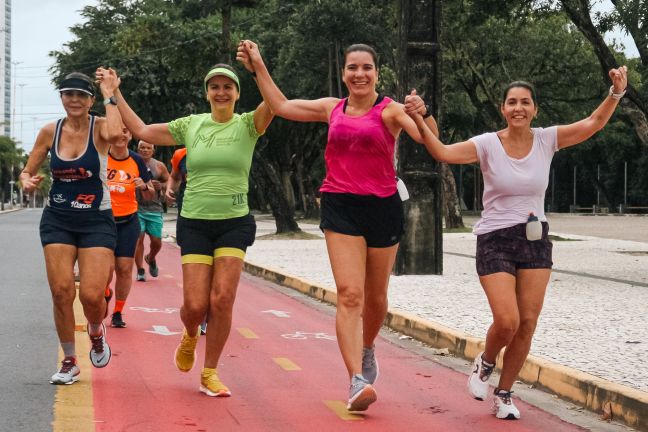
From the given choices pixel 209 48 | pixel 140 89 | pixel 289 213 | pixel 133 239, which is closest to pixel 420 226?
pixel 133 239

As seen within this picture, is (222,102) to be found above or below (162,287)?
above

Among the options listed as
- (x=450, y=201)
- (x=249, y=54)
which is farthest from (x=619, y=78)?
(x=450, y=201)

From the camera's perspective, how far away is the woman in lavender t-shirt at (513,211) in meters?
6.75

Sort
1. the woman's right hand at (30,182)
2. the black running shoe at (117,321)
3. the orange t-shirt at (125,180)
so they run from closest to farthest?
the woman's right hand at (30,182), the orange t-shirt at (125,180), the black running shoe at (117,321)

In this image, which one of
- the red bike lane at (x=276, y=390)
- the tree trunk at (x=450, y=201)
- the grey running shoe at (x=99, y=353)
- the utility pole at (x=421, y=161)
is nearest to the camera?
the red bike lane at (x=276, y=390)

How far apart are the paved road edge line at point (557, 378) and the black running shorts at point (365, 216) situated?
163 cm

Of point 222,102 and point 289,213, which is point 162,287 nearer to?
point 222,102

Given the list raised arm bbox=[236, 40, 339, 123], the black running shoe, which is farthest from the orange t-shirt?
raised arm bbox=[236, 40, 339, 123]

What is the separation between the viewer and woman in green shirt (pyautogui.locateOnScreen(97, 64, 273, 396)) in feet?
23.9

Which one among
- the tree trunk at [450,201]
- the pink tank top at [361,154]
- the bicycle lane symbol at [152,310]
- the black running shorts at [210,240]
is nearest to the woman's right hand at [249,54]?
the pink tank top at [361,154]

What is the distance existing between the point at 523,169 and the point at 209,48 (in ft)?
97.1

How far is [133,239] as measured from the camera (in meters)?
10.3

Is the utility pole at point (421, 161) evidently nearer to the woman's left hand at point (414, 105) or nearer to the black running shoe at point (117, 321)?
the black running shoe at point (117, 321)

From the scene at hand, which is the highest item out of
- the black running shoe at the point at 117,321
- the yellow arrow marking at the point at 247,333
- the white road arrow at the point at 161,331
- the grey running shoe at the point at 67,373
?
the grey running shoe at the point at 67,373
